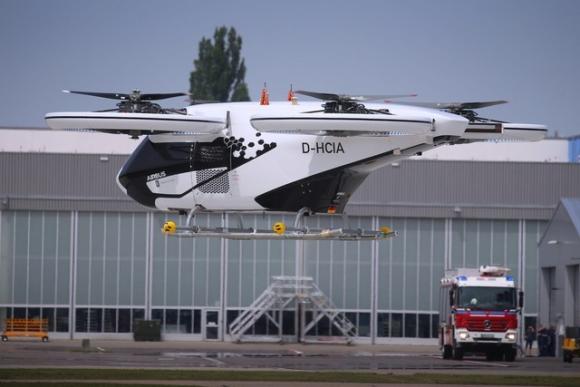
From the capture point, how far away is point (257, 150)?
113 feet

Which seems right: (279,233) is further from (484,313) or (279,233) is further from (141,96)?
(484,313)

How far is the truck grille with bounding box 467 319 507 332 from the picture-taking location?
4903cm

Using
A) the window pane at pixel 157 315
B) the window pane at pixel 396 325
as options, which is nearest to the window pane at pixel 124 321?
the window pane at pixel 157 315

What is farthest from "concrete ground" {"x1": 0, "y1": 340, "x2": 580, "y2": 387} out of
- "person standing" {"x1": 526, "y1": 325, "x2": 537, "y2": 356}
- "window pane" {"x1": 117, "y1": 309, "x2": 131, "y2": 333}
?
"window pane" {"x1": 117, "y1": 309, "x2": 131, "y2": 333}

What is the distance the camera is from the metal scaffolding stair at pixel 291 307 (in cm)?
6912

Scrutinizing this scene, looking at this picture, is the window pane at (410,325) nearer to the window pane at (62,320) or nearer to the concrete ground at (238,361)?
the concrete ground at (238,361)

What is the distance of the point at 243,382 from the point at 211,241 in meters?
38.5

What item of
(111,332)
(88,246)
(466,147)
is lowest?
(111,332)

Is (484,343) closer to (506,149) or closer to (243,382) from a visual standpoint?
(243,382)

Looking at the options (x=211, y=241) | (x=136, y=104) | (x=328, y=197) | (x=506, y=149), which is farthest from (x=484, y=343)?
(x=506, y=149)

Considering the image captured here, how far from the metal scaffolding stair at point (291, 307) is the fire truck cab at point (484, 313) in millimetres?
18988

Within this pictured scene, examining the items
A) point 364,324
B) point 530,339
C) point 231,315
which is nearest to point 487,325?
point 530,339

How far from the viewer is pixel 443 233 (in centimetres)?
7144

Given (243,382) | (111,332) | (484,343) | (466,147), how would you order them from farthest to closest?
(466,147) < (111,332) < (484,343) < (243,382)
